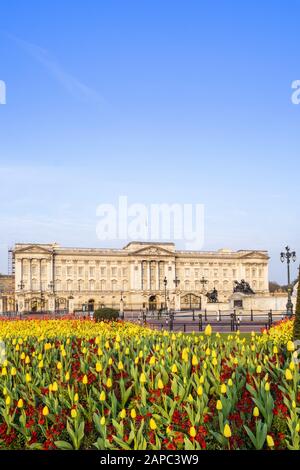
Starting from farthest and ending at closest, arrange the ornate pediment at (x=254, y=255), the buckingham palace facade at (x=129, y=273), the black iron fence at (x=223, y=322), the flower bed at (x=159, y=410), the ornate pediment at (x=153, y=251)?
the ornate pediment at (x=254, y=255) → the ornate pediment at (x=153, y=251) → the buckingham palace facade at (x=129, y=273) → the black iron fence at (x=223, y=322) → the flower bed at (x=159, y=410)

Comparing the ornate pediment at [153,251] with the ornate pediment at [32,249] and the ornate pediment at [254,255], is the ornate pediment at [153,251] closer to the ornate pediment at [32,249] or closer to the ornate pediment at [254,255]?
the ornate pediment at [254,255]

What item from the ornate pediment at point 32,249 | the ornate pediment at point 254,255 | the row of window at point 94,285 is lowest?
the row of window at point 94,285

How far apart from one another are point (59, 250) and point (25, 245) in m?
6.94

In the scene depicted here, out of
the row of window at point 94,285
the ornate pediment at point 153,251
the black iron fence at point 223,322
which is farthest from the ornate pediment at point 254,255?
the black iron fence at point 223,322

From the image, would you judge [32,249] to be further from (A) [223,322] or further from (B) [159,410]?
(B) [159,410]

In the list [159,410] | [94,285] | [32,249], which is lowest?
[94,285]

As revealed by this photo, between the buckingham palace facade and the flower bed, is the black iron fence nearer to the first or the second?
the flower bed

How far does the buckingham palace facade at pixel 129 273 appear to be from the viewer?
10562cm

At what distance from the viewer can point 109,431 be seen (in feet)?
18.8

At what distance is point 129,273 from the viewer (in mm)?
113188

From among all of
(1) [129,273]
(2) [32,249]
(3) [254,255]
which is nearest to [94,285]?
(1) [129,273]

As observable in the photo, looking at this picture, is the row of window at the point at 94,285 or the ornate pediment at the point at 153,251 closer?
the row of window at the point at 94,285

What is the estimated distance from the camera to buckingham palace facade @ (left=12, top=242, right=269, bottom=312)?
347 feet
